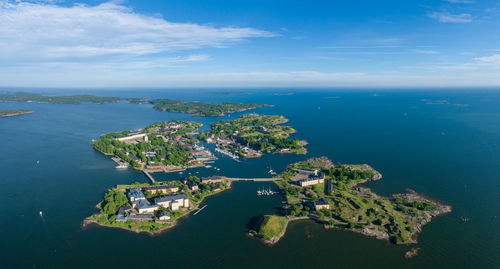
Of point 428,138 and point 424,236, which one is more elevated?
point 428,138

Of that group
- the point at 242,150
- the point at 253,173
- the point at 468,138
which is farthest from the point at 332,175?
the point at 468,138

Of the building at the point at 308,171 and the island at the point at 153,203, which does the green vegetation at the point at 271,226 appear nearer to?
the island at the point at 153,203

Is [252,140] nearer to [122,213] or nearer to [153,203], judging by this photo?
[153,203]

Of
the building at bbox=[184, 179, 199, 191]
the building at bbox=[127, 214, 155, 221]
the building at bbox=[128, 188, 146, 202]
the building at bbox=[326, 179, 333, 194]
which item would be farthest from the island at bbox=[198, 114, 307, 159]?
the building at bbox=[127, 214, 155, 221]

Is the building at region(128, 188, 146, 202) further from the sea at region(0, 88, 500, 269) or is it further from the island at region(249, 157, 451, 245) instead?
the island at region(249, 157, 451, 245)

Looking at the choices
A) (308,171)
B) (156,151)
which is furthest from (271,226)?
(156,151)

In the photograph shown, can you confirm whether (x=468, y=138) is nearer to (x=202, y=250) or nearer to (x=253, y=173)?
(x=253, y=173)
